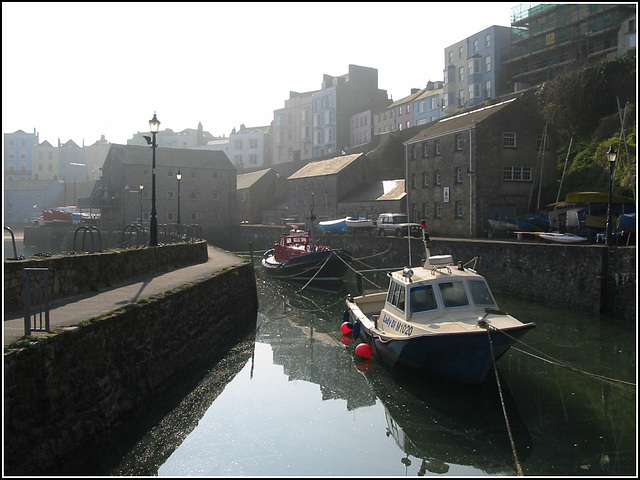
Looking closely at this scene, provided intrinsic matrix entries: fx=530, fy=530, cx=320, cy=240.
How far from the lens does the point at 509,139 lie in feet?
114

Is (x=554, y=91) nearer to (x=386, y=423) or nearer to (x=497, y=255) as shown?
(x=497, y=255)

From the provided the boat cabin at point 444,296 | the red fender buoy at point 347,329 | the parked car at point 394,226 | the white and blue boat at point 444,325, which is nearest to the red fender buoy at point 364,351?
the white and blue boat at point 444,325

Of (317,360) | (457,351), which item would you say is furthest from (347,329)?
(457,351)

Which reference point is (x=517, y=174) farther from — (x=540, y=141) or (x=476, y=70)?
(x=476, y=70)

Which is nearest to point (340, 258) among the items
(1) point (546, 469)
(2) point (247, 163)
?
(1) point (546, 469)

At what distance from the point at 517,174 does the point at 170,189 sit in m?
40.1

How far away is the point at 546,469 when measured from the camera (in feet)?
28.1

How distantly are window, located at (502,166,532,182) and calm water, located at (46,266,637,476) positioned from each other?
2001 cm

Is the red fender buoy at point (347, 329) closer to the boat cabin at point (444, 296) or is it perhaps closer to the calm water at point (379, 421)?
the calm water at point (379, 421)

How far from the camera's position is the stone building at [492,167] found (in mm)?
33938

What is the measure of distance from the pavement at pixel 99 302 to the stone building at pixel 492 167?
21064 mm

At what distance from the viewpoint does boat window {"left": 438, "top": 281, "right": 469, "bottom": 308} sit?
12766 millimetres

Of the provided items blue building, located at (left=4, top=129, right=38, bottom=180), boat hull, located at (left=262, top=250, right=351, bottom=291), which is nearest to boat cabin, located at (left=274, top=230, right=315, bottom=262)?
boat hull, located at (left=262, top=250, right=351, bottom=291)

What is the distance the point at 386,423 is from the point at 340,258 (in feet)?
59.2
